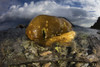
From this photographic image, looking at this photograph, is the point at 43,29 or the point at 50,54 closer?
the point at 50,54

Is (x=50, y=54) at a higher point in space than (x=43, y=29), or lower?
lower

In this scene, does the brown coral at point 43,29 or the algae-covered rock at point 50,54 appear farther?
the brown coral at point 43,29

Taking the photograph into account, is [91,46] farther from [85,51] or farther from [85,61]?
[85,61]

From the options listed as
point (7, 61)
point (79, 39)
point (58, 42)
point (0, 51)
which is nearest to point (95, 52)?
point (79, 39)

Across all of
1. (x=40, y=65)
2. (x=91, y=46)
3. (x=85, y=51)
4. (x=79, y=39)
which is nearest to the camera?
(x=40, y=65)

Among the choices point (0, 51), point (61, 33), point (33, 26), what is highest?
point (33, 26)

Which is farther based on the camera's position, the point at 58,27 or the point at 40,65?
the point at 58,27

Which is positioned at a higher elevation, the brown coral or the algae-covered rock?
the brown coral

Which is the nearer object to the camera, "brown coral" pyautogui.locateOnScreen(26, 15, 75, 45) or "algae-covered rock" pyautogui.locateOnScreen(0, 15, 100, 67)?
"algae-covered rock" pyautogui.locateOnScreen(0, 15, 100, 67)

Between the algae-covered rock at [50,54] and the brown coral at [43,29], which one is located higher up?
the brown coral at [43,29]

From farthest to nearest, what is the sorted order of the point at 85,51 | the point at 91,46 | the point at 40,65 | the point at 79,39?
the point at 79,39 < the point at 91,46 < the point at 85,51 < the point at 40,65

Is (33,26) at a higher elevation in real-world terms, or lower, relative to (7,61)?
higher
